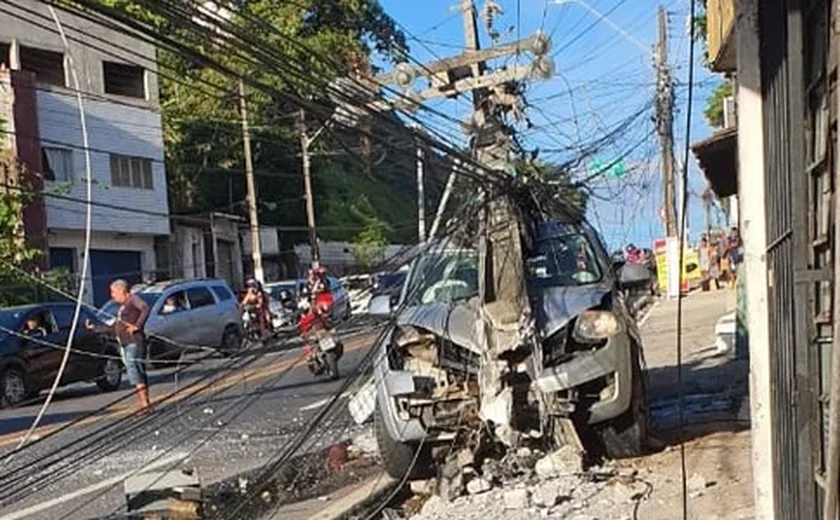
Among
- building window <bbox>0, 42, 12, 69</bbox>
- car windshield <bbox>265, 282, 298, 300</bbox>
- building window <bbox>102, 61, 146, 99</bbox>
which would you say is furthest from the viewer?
building window <bbox>102, 61, 146, 99</bbox>

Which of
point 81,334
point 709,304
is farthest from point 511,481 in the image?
point 709,304

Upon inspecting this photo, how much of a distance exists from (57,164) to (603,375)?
28562mm

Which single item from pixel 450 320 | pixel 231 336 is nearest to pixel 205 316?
pixel 231 336

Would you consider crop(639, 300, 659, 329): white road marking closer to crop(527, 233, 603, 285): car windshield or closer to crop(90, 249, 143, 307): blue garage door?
crop(527, 233, 603, 285): car windshield

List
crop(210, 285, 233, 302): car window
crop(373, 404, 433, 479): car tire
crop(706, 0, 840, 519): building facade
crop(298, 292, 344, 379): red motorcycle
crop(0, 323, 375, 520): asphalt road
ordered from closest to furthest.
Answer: crop(706, 0, 840, 519): building facade
crop(373, 404, 433, 479): car tire
crop(0, 323, 375, 520): asphalt road
crop(298, 292, 344, 379): red motorcycle
crop(210, 285, 233, 302): car window

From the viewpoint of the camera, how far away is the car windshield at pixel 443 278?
31.1 feet

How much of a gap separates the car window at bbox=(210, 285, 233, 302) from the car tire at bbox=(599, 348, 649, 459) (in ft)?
58.6

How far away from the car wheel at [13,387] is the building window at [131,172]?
1860 centimetres

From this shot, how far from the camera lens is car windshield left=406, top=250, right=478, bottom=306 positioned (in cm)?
948

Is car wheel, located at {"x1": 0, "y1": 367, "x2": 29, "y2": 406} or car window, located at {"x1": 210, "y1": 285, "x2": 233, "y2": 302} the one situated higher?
car window, located at {"x1": 210, "y1": 285, "x2": 233, "y2": 302}

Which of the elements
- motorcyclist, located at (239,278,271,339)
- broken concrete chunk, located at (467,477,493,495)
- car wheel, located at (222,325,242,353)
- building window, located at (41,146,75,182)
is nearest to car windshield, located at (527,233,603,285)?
broken concrete chunk, located at (467,477,493,495)

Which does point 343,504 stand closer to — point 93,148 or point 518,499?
point 518,499

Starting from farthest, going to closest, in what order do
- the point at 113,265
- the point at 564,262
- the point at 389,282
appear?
the point at 113,265
the point at 389,282
the point at 564,262

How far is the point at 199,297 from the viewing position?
24781 millimetres
